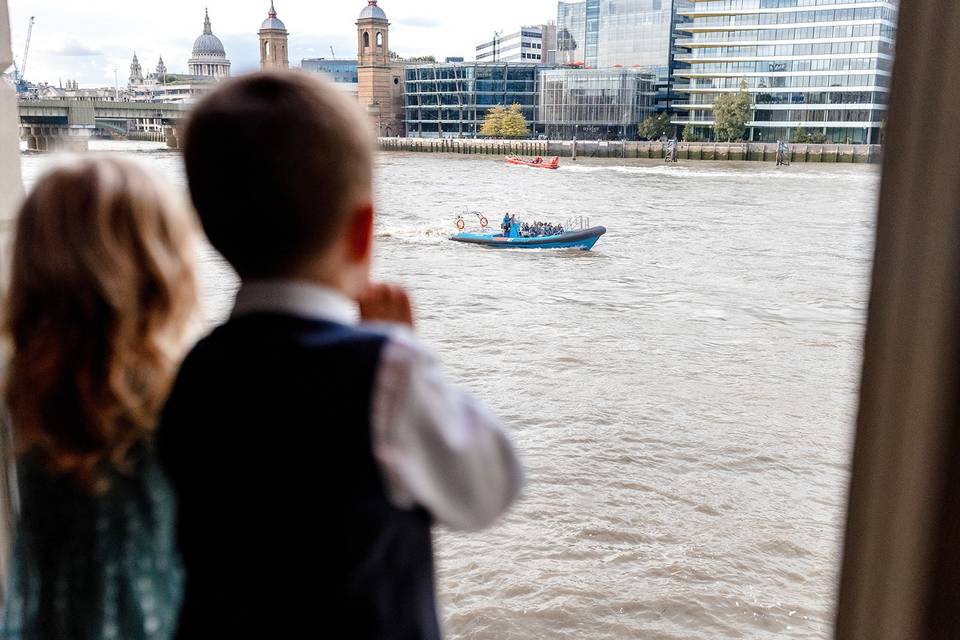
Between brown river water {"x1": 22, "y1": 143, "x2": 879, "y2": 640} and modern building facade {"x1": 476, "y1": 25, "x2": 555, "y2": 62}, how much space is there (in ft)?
97.6

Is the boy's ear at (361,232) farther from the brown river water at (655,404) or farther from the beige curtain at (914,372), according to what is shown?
the beige curtain at (914,372)

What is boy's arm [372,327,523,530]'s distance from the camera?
0.52 meters

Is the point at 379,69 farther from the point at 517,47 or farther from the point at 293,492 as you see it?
the point at 293,492

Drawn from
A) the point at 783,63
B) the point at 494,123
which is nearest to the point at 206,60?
the point at 783,63

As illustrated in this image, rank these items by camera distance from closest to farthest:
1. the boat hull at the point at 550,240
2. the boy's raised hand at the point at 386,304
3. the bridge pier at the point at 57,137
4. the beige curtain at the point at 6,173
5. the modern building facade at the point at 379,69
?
the boy's raised hand at the point at 386,304 < the bridge pier at the point at 57,137 < the beige curtain at the point at 6,173 < the boat hull at the point at 550,240 < the modern building facade at the point at 379,69

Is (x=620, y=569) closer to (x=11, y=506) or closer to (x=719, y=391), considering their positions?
(x=11, y=506)

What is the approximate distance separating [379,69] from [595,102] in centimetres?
959

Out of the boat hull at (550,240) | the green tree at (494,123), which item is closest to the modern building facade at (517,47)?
the green tree at (494,123)

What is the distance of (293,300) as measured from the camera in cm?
56

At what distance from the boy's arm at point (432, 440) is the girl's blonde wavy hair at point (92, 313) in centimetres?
19

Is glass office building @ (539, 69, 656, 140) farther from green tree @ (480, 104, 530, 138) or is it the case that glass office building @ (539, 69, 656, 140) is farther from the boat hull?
the boat hull

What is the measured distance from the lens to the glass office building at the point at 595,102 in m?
40.1

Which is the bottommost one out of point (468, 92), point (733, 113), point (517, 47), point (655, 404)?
point (655, 404)

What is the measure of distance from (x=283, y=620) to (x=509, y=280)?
13342 millimetres
